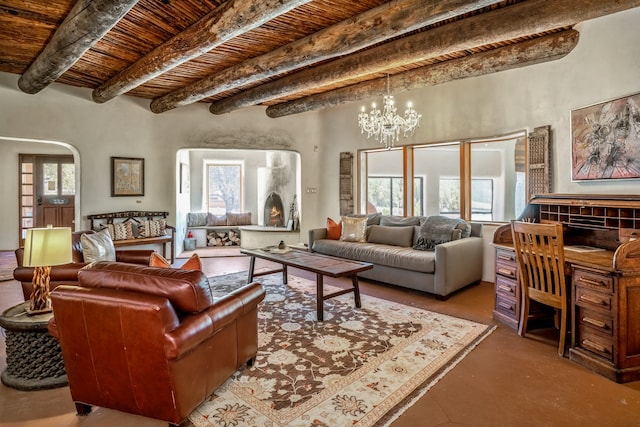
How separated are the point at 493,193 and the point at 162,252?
6498mm

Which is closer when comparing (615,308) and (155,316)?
(155,316)

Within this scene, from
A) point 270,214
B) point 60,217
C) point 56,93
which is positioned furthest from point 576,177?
point 60,217

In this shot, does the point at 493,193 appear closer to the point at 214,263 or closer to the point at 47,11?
the point at 214,263

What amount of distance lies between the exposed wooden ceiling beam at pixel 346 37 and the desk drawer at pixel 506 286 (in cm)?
240

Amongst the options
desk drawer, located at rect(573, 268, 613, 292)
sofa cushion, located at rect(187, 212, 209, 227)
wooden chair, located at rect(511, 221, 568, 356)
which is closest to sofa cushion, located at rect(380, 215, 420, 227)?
wooden chair, located at rect(511, 221, 568, 356)

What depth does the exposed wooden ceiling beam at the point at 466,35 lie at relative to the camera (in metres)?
2.80

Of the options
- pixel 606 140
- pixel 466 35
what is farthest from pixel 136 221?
pixel 606 140

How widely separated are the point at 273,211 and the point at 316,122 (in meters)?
2.44

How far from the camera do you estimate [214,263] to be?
263 inches

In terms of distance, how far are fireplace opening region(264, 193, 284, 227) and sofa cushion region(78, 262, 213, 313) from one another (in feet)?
20.8

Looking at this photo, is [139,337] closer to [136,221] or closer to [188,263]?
[188,263]

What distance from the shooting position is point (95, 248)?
3609 mm

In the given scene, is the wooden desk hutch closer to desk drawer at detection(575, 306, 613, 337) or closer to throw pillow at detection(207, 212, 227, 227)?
desk drawer at detection(575, 306, 613, 337)

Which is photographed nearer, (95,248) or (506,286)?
(506,286)
